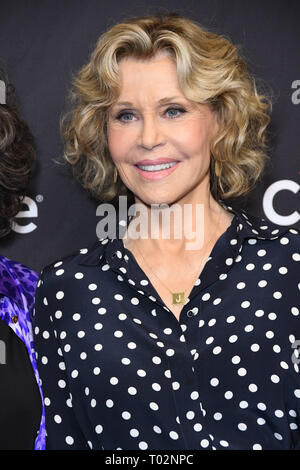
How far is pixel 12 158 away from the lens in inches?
88.4

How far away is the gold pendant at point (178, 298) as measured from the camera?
6.24ft

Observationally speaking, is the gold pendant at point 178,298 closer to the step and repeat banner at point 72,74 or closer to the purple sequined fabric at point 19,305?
the purple sequined fabric at point 19,305

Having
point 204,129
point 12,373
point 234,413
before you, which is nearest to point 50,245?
point 12,373

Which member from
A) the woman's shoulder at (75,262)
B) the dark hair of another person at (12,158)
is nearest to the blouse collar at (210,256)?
the woman's shoulder at (75,262)

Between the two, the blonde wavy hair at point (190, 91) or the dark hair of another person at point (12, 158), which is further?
the dark hair of another person at point (12, 158)

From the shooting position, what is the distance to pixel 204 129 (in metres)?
1.93

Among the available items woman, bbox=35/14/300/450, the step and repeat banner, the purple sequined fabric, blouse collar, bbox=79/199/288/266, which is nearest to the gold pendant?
woman, bbox=35/14/300/450

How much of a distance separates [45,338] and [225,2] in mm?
1192

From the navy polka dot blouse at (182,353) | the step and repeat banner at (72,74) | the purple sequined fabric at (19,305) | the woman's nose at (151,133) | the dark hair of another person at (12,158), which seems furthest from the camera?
the step and repeat banner at (72,74)

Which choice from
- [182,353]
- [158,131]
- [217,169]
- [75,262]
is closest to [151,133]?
[158,131]

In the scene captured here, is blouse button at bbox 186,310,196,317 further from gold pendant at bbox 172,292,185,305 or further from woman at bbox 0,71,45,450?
woman at bbox 0,71,45,450

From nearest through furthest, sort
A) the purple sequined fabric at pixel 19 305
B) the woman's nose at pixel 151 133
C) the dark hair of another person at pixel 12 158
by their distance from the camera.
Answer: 1. the woman's nose at pixel 151 133
2. the purple sequined fabric at pixel 19 305
3. the dark hair of another person at pixel 12 158

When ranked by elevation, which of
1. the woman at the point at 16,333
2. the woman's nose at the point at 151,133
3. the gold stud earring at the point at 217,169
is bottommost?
the woman at the point at 16,333
